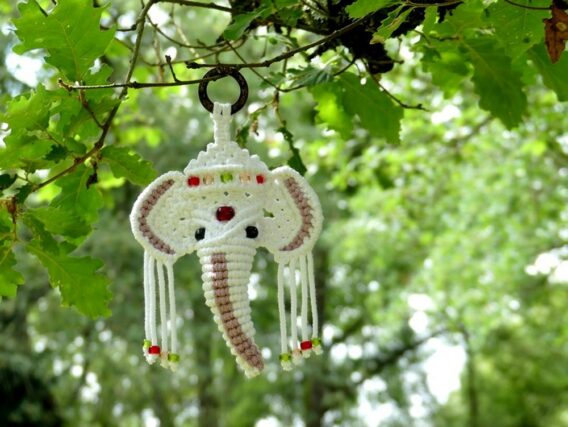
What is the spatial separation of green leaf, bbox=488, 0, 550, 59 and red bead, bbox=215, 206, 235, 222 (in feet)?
2.00

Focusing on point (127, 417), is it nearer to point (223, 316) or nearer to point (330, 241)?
point (330, 241)

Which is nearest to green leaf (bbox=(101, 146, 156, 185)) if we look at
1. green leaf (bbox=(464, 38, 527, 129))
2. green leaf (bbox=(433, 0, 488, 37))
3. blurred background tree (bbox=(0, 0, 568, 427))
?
blurred background tree (bbox=(0, 0, 568, 427))

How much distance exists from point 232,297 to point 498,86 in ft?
2.95

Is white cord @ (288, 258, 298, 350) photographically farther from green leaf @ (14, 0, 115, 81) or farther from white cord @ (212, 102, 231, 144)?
green leaf @ (14, 0, 115, 81)

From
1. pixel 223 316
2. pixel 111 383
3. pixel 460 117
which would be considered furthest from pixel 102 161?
pixel 111 383

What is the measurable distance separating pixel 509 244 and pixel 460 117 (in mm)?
2199

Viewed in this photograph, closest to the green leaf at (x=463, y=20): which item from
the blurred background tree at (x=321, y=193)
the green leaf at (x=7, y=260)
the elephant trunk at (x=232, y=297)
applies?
the blurred background tree at (x=321, y=193)

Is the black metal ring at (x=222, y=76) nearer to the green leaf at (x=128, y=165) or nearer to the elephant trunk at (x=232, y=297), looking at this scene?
the green leaf at (x=128, y=165)

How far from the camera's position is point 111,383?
45.1ft

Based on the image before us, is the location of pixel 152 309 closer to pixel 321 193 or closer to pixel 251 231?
pixel 251 231

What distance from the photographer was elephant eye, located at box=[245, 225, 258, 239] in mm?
1797

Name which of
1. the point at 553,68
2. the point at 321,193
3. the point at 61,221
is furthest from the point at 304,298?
the point at 321,193

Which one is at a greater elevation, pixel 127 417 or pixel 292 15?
pixel 127 417

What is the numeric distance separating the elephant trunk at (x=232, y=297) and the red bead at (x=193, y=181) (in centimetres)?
13
